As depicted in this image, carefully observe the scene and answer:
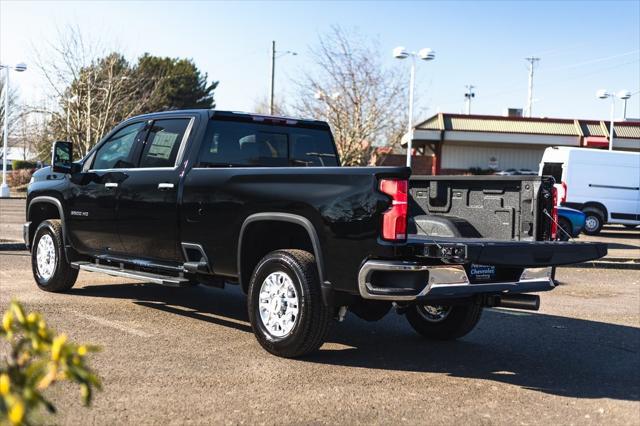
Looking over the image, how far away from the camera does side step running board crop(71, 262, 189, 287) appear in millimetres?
6668

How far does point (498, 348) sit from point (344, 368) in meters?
1.74

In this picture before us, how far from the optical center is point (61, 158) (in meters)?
8.04

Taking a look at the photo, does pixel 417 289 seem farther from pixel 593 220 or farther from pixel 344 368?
pixel 593 220

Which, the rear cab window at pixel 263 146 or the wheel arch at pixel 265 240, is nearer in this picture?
the wheel arch at pixel 265 240

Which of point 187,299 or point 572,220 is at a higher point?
point 572,220

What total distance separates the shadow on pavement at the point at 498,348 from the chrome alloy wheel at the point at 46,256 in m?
0.36

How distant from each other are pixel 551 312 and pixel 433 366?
326 centimetres

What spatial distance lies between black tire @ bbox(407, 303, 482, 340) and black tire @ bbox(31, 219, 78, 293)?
3903 millimetres

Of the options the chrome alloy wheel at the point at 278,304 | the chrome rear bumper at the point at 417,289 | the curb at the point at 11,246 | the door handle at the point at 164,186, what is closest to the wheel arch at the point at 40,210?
the door handle at the point at 164,186

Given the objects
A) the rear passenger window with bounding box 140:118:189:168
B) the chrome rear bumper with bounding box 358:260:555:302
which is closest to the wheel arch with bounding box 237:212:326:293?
the chrome rear bumper with bounding box 358:260:555:302

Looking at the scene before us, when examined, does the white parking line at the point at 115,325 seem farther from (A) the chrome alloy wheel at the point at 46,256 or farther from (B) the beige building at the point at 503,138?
(B) the beige building at the point at 503,138

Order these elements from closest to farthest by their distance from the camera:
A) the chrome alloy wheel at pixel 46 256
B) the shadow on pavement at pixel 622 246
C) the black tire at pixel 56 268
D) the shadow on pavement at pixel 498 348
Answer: the shadow on pavement at pixel 498 348, the black tire at pixel 56 268, the chrome alloy wheel at pixel 46 256, the shadow on pavement at pixel 622 246

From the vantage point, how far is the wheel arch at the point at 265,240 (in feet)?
17.9

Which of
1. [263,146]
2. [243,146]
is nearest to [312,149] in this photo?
[263,146]
